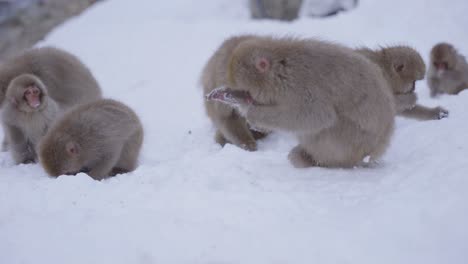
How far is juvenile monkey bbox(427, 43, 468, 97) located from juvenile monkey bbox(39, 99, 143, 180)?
14.8 ft

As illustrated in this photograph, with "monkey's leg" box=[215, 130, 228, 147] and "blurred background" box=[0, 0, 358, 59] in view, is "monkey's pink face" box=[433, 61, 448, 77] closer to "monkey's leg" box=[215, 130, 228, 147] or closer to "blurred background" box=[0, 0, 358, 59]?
"monkey's leg" box=[215, 130, 228, 147]

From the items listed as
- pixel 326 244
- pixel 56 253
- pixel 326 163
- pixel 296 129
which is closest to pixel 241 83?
pixel 296 129

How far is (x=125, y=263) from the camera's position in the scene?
316 centimetres

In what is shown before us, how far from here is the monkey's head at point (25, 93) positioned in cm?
600

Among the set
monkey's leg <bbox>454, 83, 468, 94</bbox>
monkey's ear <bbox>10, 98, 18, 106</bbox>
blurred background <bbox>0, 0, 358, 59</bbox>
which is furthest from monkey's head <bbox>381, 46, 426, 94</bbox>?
blurred background <bbox>0, 0, 358, 59</bbox>

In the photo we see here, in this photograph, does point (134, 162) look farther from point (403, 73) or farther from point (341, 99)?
point (403, 73)

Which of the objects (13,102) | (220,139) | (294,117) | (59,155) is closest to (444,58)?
(220,139)

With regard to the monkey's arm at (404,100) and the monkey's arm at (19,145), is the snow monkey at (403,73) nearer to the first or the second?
the monkey's arm at (404,100)

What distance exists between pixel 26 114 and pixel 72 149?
1388 millimetres

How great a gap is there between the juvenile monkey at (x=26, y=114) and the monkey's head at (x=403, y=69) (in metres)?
4.04

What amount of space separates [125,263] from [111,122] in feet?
8.77

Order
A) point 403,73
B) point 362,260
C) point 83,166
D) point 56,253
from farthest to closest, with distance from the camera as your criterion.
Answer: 1. point 403,73
2. point 83,166
3. point 56,253
4. point 362,260

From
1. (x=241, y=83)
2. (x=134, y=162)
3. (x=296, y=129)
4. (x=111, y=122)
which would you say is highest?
(x=241, y=83)

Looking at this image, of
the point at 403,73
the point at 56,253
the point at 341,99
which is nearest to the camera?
the point at 56,253
